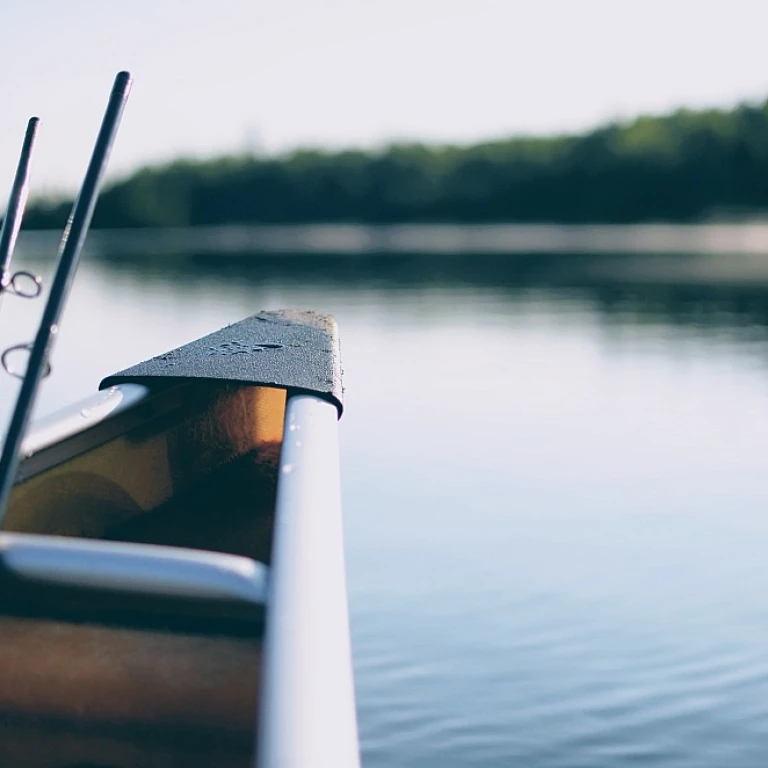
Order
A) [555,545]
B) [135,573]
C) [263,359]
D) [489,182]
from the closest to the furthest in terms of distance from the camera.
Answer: [135,573], [263,359], [555,545], [489,182]

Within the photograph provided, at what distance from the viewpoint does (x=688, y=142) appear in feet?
317

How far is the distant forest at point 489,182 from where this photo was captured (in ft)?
310

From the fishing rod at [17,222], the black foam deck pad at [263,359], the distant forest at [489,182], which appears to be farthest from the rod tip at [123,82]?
the distant forest at [489,182]

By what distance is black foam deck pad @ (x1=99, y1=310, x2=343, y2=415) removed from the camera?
5082mm

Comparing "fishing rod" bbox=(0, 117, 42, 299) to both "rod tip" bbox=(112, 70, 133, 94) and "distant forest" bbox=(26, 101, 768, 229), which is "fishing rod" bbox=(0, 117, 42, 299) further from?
"distant forest" bbox=(26, 101, 768, 229)

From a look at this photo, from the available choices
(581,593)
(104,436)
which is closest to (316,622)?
(104,436)

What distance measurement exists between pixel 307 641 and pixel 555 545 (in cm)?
611

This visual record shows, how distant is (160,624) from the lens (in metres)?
2.78

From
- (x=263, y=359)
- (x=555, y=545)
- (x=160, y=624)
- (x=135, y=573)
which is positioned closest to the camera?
(x=135, y=573)

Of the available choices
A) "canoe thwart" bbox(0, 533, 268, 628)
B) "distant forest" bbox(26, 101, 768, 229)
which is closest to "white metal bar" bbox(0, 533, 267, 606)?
"canoe thwart" bbox(0, 533, 268, 628)

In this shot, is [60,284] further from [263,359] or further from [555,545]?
[555,545]

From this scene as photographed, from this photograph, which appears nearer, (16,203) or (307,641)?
(307,641)

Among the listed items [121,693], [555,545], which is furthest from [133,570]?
[555,545]

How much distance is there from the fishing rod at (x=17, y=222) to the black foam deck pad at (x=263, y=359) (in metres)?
2.07
